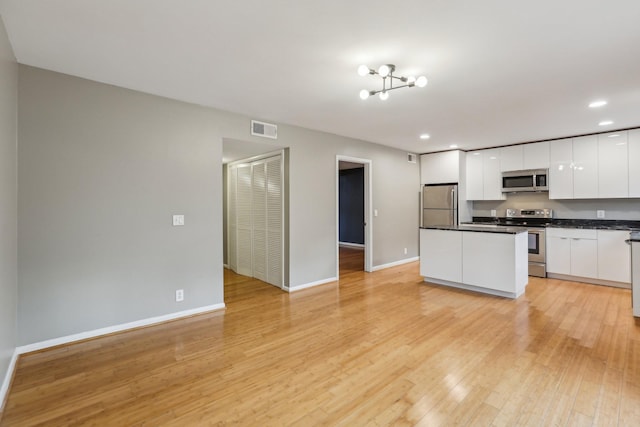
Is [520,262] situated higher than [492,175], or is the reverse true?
[492,175]

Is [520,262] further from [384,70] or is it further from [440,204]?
[384,70]

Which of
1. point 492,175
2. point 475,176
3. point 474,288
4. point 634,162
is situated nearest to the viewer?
point 474,288

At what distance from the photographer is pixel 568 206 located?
5.58m

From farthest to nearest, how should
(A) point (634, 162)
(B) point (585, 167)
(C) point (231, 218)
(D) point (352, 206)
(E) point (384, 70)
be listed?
(D) point (352, 206) < (C) point (231, 218) < (B) point (585, 167) < (A) point (634, 162) < (E) point (384, 70)

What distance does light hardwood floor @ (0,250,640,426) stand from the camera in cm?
188

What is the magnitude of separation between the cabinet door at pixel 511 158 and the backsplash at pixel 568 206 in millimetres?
622

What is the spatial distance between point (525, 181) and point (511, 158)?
0.52m

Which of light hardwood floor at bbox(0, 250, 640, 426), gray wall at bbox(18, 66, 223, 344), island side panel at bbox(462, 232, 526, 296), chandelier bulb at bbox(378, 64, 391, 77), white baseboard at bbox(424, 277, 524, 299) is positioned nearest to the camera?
light hardwood floor at bbox(0, 250, 640, 426)

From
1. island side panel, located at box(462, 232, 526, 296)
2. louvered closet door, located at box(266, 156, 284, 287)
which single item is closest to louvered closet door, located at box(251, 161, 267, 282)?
louvered closet door, located at box(266, 156, 284, 287)

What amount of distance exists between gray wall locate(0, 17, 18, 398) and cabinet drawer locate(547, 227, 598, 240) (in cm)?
692

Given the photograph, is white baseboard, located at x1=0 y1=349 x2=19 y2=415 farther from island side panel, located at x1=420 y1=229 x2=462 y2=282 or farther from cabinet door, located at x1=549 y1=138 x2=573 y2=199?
cabinet door, located at x1=549 y1=138 x2=573 y2=199

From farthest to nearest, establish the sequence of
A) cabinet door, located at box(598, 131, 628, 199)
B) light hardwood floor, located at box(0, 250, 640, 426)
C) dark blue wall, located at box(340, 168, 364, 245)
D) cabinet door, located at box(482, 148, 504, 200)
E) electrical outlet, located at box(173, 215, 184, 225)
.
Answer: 1. dark blue wall, located at box(340, 168, 364, 245)
2. cabinet door, located at box(482, 148, 504, 200)
3. cabinet door, located at box(598, 131, 628, 199)
4. electrical outlet, located at box(173, 215, 184, 225)
5. light hardwood floor, located at box(0, 250, 640, 426)

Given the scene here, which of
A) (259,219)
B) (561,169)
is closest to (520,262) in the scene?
(561,169)

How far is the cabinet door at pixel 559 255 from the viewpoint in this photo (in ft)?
16.6
